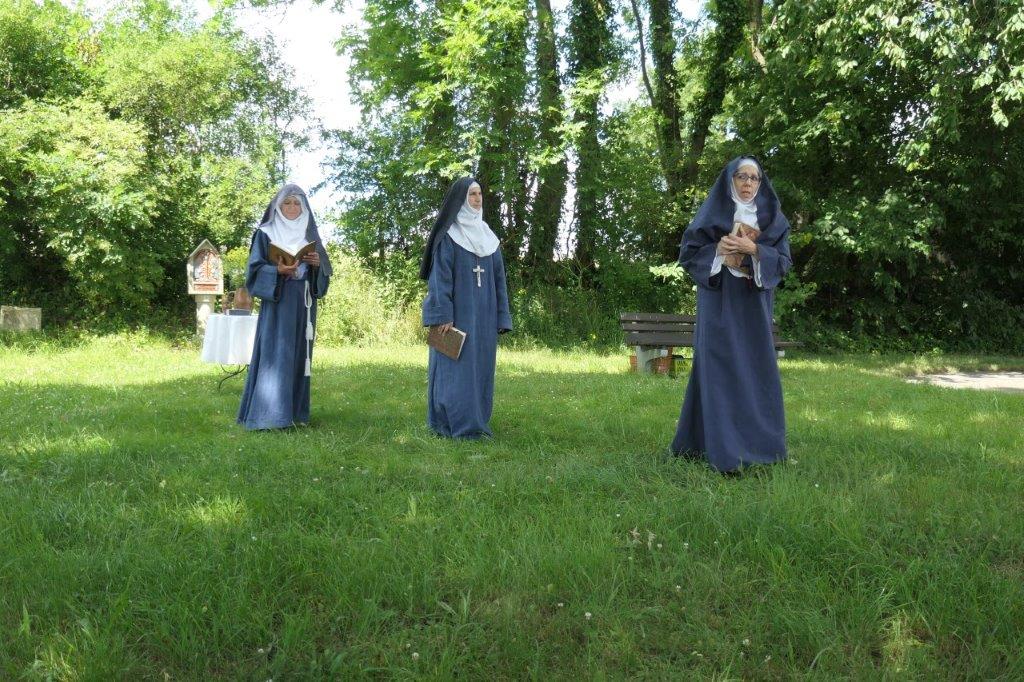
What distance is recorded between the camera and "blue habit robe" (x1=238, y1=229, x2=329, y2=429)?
6258 mm

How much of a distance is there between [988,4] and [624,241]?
8.27 metres

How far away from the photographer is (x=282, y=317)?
253 inches

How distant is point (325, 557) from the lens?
10.3 feet

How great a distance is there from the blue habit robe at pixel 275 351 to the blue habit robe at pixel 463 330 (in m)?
1.21

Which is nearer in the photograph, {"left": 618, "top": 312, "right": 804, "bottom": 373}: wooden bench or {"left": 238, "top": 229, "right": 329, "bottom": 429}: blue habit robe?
{"left": 238, "top": 229, "right": 329, "bottom": 429}: blue habit robe

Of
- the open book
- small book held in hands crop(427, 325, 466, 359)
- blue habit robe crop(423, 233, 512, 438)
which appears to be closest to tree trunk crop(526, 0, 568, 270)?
blue habit robe crop(423, 233, 512, 438)

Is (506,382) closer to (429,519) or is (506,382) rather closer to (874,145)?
(429,519)

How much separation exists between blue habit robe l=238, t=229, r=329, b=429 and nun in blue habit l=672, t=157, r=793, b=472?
3.32 m

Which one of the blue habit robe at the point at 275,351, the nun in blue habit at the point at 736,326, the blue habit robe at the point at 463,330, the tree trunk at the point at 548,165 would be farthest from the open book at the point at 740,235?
the tree trunk at the point at 548,165

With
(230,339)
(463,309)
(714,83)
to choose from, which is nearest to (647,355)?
(463,309)

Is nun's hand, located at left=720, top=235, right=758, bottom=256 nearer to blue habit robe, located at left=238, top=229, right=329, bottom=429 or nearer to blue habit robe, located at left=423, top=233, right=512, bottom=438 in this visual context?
blue habit robe, located at left=423, top=233, right=512, bottom=438

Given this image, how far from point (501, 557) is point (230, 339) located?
5942 millimetres

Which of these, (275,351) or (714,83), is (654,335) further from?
(714,83)

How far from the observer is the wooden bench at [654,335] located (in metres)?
10.8
